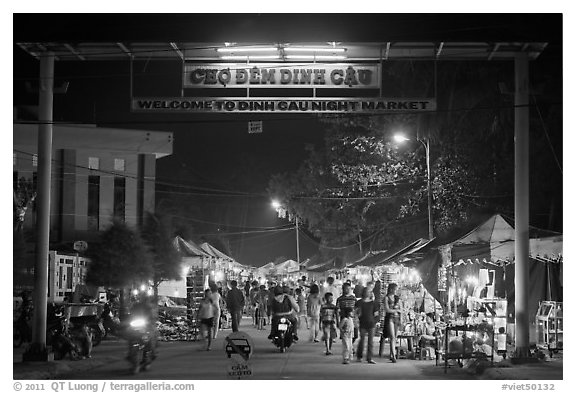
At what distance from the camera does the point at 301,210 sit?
5062 centimetres

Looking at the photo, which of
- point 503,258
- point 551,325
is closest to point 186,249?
point 503,258

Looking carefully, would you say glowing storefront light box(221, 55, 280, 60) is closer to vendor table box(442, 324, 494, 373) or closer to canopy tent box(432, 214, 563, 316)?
vendor table box(442, 324, 494, 373)

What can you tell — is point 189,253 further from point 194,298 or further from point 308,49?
point 308,49

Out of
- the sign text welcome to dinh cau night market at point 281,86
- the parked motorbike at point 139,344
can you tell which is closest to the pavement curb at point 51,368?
the parked motorbike at point 139,344

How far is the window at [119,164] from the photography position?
155ft

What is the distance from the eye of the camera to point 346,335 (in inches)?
718

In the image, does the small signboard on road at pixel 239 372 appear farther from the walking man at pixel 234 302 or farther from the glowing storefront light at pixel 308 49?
the walking man at pixel 234 302

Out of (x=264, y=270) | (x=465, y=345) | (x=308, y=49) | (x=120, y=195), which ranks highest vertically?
(x=308, y=49)

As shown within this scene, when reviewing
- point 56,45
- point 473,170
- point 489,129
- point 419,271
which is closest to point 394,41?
point 56,45

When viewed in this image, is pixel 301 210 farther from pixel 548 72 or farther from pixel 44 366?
pixel 44 366

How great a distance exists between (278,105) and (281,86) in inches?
21.9

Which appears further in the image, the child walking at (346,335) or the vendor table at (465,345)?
the child walking at (346,335)

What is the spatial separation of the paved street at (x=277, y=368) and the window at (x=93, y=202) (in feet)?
85.7

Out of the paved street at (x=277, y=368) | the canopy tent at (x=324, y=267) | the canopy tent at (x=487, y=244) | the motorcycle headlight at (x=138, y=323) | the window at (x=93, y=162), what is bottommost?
the paved street at (x=277, y=368)
